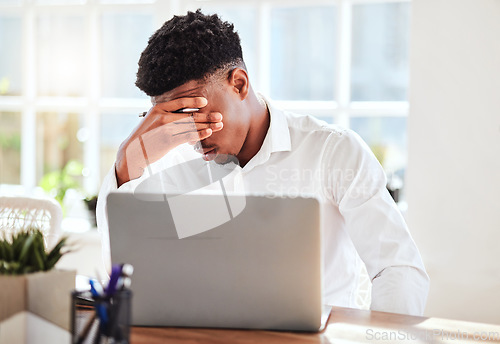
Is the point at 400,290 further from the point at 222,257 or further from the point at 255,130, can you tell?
the point at 255,130

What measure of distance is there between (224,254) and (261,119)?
780 millimetres

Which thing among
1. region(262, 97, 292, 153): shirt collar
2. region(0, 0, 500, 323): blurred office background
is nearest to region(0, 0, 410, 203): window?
region(0, 0, 500, 323): blurred office background

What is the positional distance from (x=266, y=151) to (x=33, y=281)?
906mm

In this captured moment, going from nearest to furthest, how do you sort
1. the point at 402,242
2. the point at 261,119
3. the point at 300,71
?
the point at 402,242
the point at 261,119
the point at 300,71

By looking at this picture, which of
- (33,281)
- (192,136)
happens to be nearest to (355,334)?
(33,281)

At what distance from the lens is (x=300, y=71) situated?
9.66 feet

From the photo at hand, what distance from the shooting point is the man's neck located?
1728mm

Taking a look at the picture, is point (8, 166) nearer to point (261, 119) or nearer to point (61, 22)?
point (61, 22)

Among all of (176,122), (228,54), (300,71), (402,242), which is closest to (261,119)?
(228,54)

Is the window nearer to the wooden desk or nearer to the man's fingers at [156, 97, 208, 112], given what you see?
the man's fingers at [156, 97, 208, 112]

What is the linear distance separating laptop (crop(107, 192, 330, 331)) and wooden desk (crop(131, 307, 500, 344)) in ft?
0.07

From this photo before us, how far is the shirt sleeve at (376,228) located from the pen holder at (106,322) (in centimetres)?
71

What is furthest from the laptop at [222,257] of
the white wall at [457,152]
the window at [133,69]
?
the window at [133,69]

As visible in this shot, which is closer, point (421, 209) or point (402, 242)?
point (402, 242)
